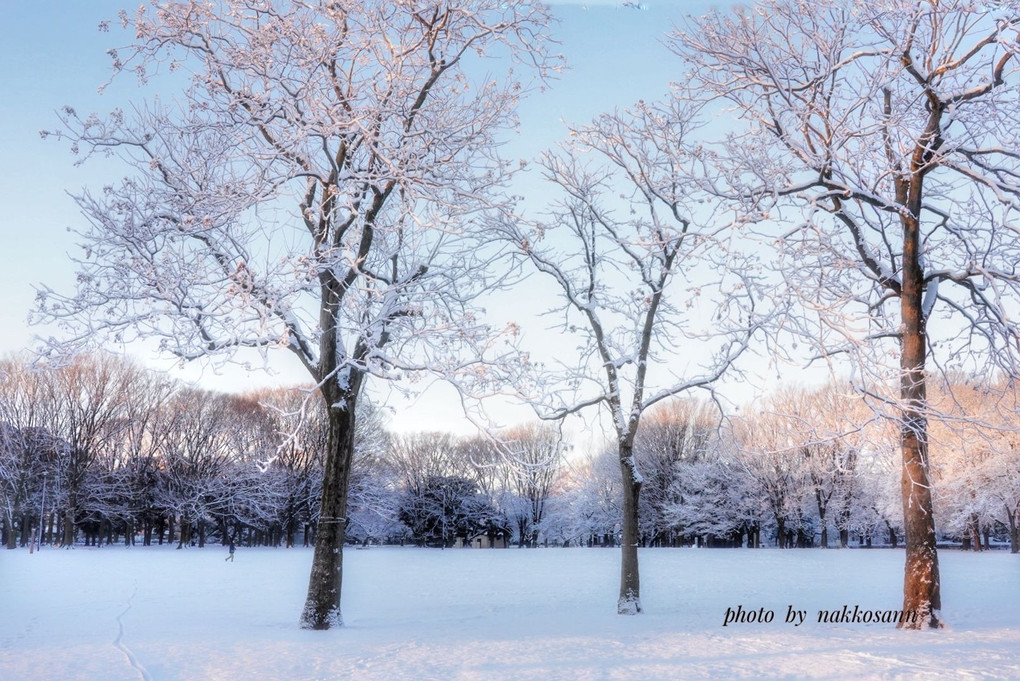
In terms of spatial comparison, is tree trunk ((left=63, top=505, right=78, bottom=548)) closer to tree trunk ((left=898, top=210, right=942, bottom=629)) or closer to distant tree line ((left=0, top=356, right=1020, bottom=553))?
distant tree line ((left=0, top=356, right=1020, bottom=553))

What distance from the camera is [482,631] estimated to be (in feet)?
46.5

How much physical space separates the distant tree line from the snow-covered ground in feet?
43.2

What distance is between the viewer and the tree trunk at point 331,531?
13.9 m

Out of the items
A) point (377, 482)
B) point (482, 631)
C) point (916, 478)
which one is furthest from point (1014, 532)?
point (482, 631)

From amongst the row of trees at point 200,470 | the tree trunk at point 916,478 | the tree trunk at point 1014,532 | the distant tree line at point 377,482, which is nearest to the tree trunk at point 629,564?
the tree trunk at point 916,478

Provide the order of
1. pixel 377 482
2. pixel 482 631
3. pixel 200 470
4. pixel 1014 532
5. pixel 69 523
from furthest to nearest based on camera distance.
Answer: pixel 377 482 < pixel 200 470 < pixel 69 523 < pixel 1014 532 < pixel 482 631

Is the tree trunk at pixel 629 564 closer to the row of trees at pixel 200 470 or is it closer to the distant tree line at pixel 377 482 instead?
the row of trees at pixel 200 470

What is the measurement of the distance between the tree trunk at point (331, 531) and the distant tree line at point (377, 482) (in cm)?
2309

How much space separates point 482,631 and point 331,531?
130 inches

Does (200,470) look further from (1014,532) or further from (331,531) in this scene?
(1014,532)

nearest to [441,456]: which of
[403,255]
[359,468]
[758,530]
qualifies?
[359,468]

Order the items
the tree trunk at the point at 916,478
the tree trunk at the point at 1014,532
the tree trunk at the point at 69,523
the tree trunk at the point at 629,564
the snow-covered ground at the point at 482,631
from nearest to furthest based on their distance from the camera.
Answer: the snow-covered ground at the point at 482,631 < the tree trunk at the point at 916,478 < the tree trunk at the point at 629,564 < the tree trunk at the point at 1014,532 < the tree trunk at the point at 69,523

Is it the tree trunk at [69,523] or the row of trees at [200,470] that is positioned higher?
the row of trees at [200,470]

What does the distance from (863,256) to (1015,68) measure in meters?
3.74
